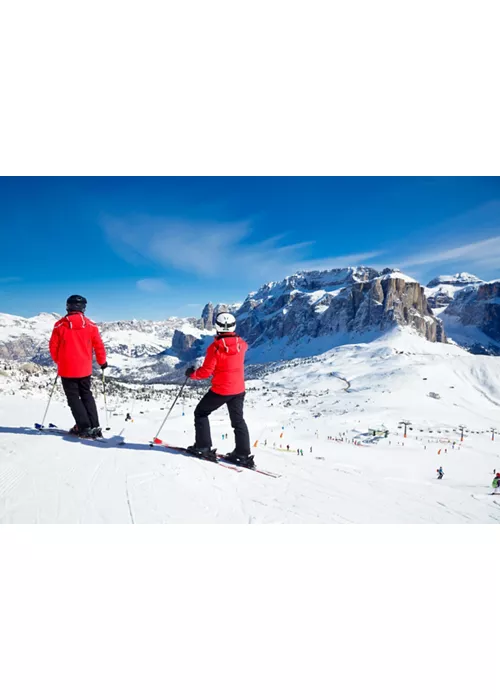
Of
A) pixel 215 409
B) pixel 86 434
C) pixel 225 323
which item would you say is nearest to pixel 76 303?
pixel 86 434

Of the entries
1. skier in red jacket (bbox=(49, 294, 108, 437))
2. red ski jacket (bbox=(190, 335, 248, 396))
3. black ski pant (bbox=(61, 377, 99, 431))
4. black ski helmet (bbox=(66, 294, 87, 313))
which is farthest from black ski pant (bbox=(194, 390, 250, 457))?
black ski helmet (bbox=(66, 294, 87, 313))

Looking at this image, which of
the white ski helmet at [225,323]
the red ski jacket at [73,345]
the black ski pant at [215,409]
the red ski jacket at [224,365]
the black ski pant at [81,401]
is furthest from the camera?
the black ski pant at [81,401]

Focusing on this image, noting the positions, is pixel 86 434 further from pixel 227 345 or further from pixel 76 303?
pixel 227 345

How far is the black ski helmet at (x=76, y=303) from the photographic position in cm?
531

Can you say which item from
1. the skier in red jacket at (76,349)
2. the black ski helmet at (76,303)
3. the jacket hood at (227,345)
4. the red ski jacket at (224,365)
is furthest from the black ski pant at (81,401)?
the jacket hood at (227,345)

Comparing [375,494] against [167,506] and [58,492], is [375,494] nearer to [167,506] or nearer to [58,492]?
[167,506]

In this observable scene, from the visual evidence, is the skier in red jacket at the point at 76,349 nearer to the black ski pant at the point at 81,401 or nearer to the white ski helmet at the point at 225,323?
the black ski pant at the point at 81,401

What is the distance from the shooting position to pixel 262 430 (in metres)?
33.3

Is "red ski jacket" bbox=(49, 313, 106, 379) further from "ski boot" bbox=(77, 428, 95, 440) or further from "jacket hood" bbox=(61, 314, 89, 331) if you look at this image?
"ski boot" bbox=(77, 428, 95, 440)

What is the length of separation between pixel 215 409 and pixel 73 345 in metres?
2.54

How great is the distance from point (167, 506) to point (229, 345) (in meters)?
2.30

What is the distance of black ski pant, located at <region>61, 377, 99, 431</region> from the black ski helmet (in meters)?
1.16

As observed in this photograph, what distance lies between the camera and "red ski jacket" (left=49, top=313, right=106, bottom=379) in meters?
5.23

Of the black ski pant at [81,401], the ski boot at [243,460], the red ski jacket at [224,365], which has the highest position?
the red ski jacket at [224,365]
